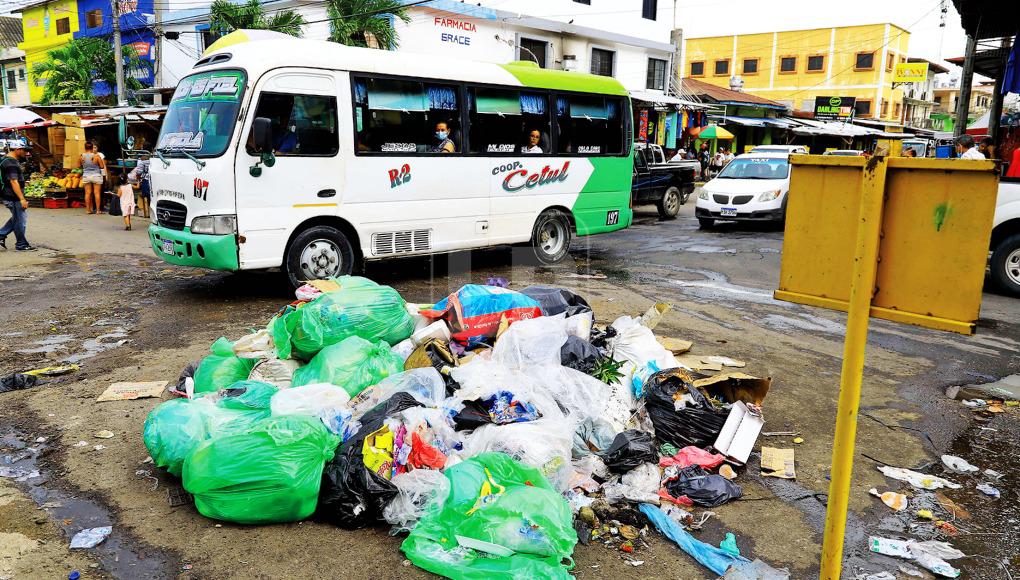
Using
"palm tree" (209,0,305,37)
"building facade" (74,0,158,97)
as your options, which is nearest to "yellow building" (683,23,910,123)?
"palm tree" (209,0,305,37)

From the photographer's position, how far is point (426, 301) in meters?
8.27

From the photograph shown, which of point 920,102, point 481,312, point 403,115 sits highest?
point 920,102

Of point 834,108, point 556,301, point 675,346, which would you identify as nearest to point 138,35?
point 556,301

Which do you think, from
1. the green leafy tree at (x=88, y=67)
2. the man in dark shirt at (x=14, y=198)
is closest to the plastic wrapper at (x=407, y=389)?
the man in dark shirt at (x=14, y=198)

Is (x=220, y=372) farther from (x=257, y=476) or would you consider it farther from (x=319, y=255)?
(x=319, y=255)

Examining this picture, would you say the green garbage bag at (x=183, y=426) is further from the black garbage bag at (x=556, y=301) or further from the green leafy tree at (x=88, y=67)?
the green leafy tree at (x=88, y=67)

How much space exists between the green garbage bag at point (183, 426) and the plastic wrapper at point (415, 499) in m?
0.92

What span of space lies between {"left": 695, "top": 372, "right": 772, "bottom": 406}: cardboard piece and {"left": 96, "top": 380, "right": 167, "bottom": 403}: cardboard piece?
3842 mm

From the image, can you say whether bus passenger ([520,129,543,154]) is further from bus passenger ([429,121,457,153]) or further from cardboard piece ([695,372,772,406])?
cardboard piece ([695,372,772,406])

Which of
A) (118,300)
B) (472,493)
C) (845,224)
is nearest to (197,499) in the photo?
(472,493)

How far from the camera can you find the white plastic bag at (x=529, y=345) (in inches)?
182

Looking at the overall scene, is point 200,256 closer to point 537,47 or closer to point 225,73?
point 225,73

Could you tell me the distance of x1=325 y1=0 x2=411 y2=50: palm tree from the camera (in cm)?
1881

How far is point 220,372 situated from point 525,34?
2094 centimetres
